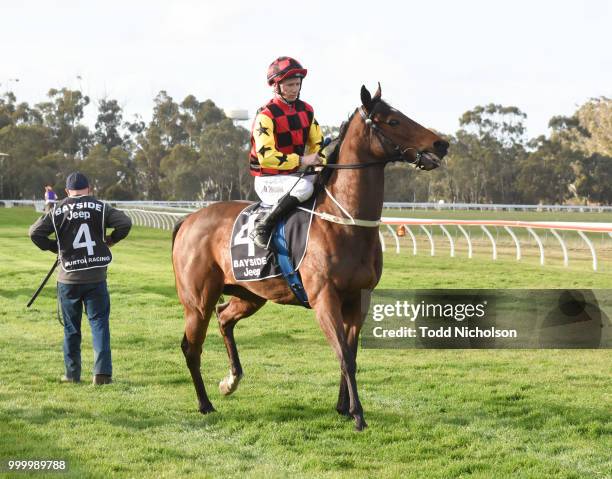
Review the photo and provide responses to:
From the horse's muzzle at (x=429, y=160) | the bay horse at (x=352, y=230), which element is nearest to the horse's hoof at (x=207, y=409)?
the bay horse at (x=352, y=230)

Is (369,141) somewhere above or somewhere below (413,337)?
above

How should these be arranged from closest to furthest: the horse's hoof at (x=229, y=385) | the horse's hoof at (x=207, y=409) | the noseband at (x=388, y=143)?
the noseband at (x=388, y=143) < the horse's hoof at (x=207, y=409) < the horse's hoof at (x=229, y=385)

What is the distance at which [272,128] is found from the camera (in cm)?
515

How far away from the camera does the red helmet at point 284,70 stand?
512 centimetres

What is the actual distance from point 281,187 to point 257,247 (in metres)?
0.40

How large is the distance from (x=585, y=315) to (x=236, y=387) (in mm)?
4743

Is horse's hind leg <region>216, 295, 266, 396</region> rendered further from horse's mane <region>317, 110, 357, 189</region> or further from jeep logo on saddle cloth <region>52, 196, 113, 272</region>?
horse's mane <region>317, 110, 357, 189</region>

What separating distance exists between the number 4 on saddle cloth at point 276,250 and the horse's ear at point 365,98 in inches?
25.7

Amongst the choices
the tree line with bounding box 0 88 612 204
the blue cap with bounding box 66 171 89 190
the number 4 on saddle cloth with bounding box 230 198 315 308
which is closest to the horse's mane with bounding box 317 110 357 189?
the number 4 on saddle cloth with bounding box 230 198 315 308

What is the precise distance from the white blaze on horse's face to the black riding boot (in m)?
0.61

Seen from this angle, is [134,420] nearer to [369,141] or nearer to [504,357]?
[369,141]

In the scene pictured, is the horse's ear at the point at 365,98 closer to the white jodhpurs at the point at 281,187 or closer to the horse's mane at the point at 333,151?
the horse's mane at the point at 333,151

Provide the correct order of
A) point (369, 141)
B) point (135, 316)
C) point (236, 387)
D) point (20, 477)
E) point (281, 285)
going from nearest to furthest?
point (20, 477), point (369, 141), point (281, 285), point (236, 387), point (135, 316)

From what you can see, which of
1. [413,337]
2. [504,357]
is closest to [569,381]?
[504,357]
